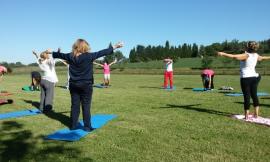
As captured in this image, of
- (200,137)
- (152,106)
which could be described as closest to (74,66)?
(200,137)

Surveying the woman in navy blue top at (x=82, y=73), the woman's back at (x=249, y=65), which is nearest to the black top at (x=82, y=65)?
the woman in navy blue top at (x=82, y=73)

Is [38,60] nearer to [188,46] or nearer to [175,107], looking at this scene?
[175,107]

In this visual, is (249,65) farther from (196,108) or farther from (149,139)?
(149,139)

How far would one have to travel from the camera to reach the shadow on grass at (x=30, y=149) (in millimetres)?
5633

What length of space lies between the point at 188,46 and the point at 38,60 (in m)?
135

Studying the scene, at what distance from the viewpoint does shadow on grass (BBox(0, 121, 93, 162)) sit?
563 cm

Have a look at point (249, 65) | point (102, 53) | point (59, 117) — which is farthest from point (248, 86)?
point (59, 117)

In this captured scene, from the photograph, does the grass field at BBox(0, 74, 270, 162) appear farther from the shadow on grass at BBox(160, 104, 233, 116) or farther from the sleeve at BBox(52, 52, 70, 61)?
the sleeve at BBox(52, 52, 70, 61)

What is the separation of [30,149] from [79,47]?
2.68 meters

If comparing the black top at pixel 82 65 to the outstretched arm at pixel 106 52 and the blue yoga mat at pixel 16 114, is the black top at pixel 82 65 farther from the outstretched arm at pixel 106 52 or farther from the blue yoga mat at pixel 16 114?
the blue yoga mat at pixel 16 114

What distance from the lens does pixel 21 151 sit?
6008mm

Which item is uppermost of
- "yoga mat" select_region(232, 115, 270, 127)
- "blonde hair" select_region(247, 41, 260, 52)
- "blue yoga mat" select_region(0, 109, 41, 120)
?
"blonde hair" select_region(247, 41, 260, 52)

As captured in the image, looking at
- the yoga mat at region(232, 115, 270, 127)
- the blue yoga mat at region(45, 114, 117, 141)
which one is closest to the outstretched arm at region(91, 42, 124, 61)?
the blue yoga mat at region(45, 114, 117, 141)

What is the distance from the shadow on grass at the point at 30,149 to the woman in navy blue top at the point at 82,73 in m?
1.21
